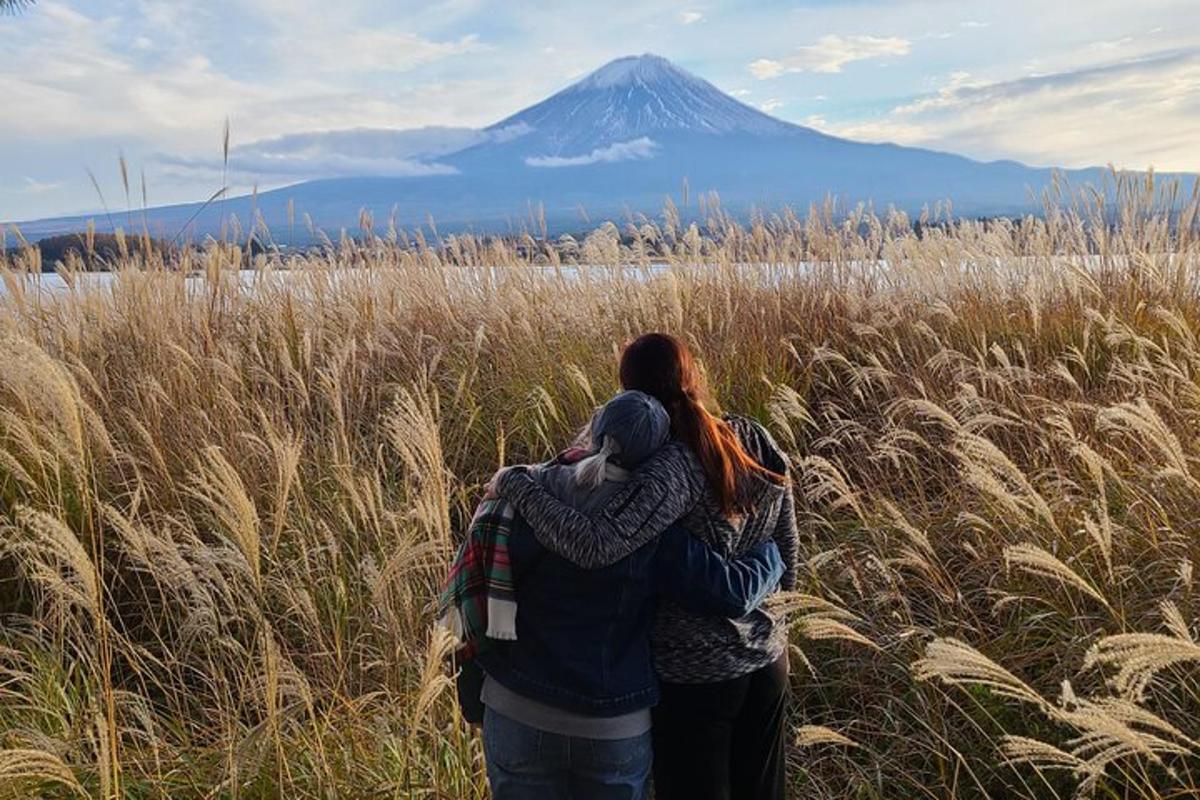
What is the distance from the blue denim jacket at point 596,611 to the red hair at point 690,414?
178 millimetres

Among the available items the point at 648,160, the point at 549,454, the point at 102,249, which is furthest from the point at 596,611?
the point at 648,160

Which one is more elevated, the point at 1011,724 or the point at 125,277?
the point at 125,277

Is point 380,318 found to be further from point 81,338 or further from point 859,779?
point 859,779

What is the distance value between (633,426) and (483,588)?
0.58 m

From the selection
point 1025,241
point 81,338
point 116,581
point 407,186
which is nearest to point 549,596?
point 116,581

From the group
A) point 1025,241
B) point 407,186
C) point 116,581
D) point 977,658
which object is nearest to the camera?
point 977,658

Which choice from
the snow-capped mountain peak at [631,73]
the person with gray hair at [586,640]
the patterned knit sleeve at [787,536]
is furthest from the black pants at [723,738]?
the snow-capped mountain peak at [631,73]

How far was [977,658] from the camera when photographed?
5.14ft

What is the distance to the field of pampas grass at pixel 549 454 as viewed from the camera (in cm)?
249

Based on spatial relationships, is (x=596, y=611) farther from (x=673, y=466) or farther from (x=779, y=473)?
(x=779, y=473)

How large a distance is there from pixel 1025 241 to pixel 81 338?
24.0ft

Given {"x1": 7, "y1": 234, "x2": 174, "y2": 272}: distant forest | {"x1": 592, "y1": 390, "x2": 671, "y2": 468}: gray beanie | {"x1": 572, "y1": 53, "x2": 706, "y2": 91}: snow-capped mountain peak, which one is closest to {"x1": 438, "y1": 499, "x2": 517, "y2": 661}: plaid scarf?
{"x1": 592, "y1": 390, "x2": 671, "y2": 468}: gray beanie

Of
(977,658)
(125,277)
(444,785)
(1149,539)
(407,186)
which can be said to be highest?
(407,186)

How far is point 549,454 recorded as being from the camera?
5090 mm
